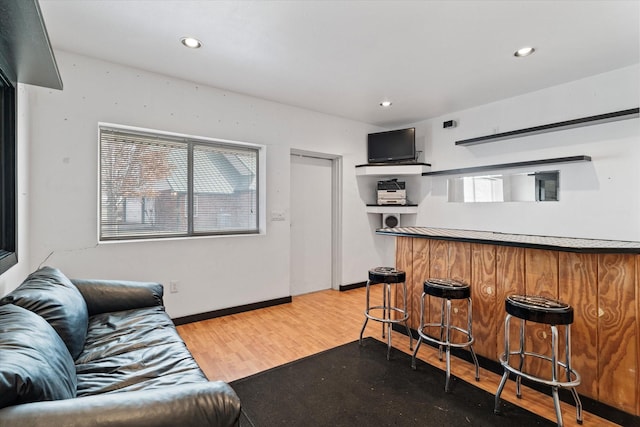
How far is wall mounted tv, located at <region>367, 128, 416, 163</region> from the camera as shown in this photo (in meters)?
4.61

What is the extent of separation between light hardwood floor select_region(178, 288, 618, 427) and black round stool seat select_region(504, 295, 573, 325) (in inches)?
25.0

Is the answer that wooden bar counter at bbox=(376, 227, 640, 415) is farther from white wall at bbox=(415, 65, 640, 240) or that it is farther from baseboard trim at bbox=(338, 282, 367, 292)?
baseboard trim at bbox=(338, 282, 367, 292)

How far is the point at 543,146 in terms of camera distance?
357 centimetres

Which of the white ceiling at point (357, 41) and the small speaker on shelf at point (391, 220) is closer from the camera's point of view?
the white ceiling at point (357, 41)

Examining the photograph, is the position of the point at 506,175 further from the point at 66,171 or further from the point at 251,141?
the point at 66,171

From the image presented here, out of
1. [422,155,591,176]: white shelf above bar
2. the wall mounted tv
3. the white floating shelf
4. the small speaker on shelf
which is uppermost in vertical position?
the wall mounted tv

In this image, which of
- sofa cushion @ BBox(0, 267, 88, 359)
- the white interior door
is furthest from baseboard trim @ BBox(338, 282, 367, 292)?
sofa cushion @ BBox(0, 267, 88, 359)

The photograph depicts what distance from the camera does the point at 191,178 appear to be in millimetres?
3426

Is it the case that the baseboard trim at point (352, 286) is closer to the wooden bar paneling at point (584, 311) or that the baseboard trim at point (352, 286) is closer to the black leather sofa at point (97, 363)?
the black leather sofa at point (97, 363)

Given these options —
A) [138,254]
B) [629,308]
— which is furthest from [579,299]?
[138,254]

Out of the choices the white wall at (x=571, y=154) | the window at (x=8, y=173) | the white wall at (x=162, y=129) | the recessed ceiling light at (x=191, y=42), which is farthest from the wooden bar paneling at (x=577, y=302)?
the window at (x=8, y=173)

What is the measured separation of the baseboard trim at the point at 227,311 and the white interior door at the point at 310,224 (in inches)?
18.1

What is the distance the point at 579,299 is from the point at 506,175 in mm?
2270

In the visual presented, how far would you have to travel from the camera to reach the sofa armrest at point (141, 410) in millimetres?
854
